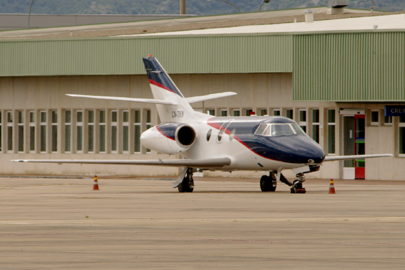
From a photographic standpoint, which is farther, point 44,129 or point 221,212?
point 44,129

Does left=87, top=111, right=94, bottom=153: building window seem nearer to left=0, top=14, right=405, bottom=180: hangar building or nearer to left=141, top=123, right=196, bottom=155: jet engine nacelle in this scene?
left=0, top=14, right=405, bottom=180: hangar building

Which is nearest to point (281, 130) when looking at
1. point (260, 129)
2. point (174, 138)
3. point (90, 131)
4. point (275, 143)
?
point (275, 143)

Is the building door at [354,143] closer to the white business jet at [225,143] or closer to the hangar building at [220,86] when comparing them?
the hangar building at [220,86]

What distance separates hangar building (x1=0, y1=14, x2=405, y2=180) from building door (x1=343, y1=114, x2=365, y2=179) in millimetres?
50

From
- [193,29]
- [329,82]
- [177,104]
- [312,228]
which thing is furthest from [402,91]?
[312,228]

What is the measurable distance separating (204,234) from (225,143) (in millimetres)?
13126

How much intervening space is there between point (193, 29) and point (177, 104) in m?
16.8

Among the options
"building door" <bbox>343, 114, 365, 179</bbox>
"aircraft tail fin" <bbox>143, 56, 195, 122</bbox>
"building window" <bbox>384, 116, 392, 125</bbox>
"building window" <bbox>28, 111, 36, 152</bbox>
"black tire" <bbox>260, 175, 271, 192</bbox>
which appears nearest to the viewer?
"black tire" <bbox>260, 175, 271, 192</bbox>

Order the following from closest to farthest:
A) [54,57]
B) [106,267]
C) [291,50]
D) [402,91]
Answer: [106,267] < [402,91] < [291,50] < [54,57]

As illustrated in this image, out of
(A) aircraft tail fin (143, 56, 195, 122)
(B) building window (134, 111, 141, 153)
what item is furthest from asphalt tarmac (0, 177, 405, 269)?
(B) building window (134, 111, 141, 153)

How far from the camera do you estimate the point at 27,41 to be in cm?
4294

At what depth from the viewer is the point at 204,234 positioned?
42.9ft

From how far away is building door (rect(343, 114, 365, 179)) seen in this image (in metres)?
37.2

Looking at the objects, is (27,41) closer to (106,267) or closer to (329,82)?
(329,82)
